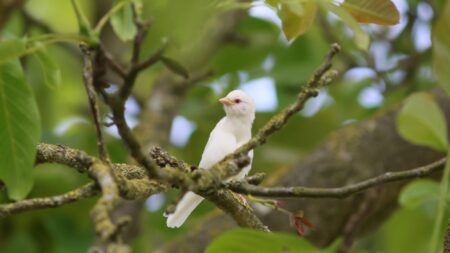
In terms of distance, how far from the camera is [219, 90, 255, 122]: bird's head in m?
2.86

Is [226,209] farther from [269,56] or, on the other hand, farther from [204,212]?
[269,56]

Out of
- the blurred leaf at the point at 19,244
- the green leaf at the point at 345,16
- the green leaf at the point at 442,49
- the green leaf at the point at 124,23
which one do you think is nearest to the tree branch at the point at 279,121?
the green leaf at the point at 345,16

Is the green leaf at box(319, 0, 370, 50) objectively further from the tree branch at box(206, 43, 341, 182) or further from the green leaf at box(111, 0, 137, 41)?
the green leaf at box(111, 0, 137, 41)

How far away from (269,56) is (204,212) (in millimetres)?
1138

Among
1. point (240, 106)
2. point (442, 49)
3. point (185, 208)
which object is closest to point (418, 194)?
point (240, 106)

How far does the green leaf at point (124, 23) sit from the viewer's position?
2.49 meters

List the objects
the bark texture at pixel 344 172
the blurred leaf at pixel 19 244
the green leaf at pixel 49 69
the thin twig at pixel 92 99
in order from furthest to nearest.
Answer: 1. the blurred leaf at pixel 19 244
2. the bark texture at pixel 344 172
3. the green leaf at pixel 49 69
4. the thin twig at pixel 92 99

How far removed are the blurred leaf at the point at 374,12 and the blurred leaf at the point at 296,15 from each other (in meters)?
0.09

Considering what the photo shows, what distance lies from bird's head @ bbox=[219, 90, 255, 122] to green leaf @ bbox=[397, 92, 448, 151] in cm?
60

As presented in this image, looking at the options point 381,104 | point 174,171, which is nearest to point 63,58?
point 381,104

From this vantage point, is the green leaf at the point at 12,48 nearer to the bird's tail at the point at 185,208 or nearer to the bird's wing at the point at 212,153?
the bird's wing at the point at 212,153

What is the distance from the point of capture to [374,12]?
216 cm

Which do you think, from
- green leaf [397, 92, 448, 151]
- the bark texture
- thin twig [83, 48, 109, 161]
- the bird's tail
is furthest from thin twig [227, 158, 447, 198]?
the bark texture

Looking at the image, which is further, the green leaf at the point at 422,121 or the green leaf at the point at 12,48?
the green leaf at the point at 422,121
